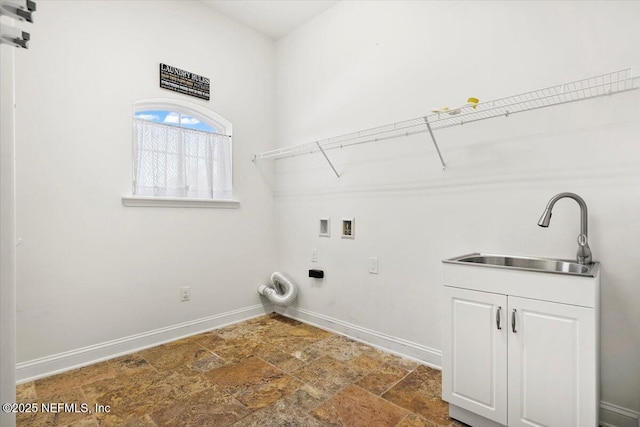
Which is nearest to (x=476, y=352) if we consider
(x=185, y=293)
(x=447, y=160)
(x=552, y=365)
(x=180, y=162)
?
(x=552, y=365)

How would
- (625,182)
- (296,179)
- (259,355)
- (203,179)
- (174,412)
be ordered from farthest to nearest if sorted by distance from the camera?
(296,179), (203,179), (259,355), (174,412), (625,182)

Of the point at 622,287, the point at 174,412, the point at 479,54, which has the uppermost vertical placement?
the point at 479,54

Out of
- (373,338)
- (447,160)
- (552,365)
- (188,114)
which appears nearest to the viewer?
(552,365)

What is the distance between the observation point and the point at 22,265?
2025 mm

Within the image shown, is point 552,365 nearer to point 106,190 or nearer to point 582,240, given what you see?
point 582,240

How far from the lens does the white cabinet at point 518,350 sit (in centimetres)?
131

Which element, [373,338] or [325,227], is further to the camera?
[325,227]

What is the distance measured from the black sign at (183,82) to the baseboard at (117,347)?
80.4 inches

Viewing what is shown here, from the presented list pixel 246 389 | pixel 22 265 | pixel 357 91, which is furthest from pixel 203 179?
pixel 246 389

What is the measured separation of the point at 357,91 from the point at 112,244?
7.59 ft

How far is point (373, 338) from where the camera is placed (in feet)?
8.49

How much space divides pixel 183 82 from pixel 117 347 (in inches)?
87.2

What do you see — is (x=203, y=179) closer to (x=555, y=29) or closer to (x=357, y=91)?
(x=357, y=91)

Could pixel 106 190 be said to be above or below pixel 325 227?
above
